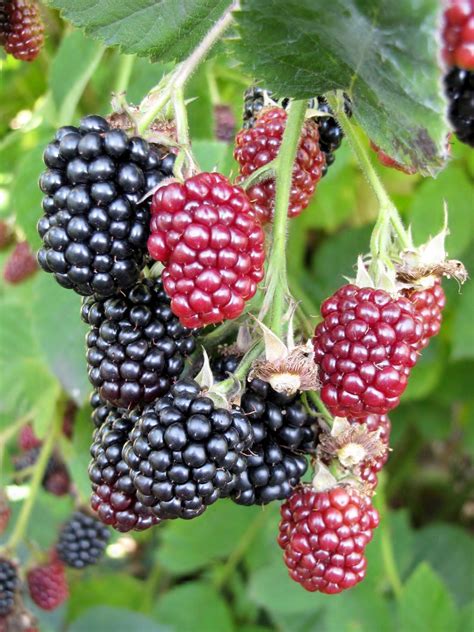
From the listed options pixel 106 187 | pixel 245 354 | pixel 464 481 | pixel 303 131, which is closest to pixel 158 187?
pixel 106 187

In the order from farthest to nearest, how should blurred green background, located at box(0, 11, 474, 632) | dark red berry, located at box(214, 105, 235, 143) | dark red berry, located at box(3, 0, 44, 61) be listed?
1. dark red berry, located at box(214, 105, 235, 143)
2. blurred green background, located at box(0, 11, 474, 632)
3. dark red berry, located at box(3, 0, 44, 61)

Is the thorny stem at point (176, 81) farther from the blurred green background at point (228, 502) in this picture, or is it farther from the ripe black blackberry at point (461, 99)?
the blurred green background at point (228, 502)

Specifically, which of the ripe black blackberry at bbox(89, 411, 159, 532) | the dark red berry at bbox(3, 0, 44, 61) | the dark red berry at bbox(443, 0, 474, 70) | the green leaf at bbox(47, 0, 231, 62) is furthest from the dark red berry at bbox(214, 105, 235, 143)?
the dark red berry at bbox(443, 0, 474, 70)

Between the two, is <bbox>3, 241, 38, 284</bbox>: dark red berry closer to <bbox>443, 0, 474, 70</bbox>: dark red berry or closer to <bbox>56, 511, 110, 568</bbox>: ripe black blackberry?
<bbox>56, 511, 110, 568</bbox>: ripe black blackberry

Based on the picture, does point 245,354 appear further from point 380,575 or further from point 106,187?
point 380,575

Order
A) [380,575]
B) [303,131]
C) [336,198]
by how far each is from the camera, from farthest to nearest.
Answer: [336,198] → [380,575] → [303,131]

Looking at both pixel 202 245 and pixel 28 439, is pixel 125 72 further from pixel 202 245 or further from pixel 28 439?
pixel 28 439
